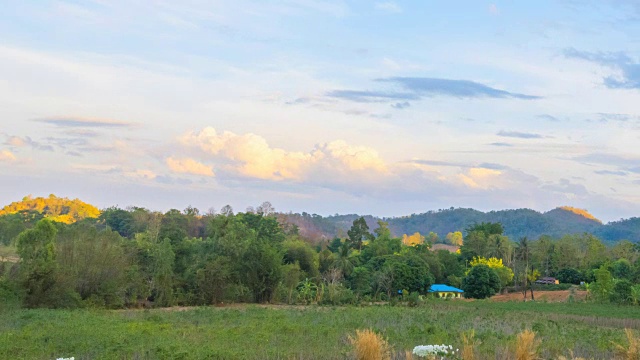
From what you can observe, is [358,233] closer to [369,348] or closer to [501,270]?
[501,270]

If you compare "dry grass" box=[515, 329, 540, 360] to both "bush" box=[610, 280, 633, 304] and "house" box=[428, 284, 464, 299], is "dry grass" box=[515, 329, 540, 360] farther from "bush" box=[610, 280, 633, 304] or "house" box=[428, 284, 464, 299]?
"house" box=[428, 284, 464, 299]

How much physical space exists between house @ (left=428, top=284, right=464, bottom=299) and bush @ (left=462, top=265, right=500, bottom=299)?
1359 mm

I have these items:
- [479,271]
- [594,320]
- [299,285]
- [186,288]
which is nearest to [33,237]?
[186,288]

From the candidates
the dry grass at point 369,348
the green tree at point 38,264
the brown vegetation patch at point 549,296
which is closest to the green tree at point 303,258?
the brown vegetation patch at point 549,296

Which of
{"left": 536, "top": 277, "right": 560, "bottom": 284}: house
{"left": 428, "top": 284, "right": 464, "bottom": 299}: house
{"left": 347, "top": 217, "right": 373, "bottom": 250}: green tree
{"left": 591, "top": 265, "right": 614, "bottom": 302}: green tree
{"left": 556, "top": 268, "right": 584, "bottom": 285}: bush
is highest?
{"left": 347, "top": 217, "right": 373, "bottom": 250}: green tree

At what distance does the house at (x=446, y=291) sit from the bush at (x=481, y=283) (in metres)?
1.36

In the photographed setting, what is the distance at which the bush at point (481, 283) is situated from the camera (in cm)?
6488

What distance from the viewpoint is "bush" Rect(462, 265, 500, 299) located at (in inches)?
2554

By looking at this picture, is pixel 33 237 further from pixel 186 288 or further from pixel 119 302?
pixel 186 288

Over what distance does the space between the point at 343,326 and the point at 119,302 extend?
18.1m

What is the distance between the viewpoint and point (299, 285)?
178 feet

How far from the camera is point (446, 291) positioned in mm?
66812

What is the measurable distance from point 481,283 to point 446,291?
3.67 m

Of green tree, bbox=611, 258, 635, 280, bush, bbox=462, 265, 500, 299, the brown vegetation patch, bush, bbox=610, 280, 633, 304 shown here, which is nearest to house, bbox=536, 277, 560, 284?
the brown vegetation patch
